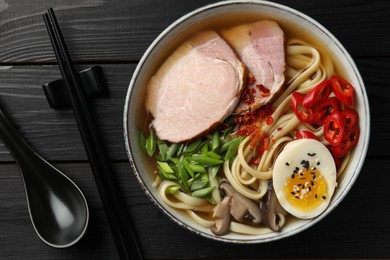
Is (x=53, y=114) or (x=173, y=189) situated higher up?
(x=53, y=114)

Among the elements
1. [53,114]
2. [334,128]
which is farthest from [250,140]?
[53,114]

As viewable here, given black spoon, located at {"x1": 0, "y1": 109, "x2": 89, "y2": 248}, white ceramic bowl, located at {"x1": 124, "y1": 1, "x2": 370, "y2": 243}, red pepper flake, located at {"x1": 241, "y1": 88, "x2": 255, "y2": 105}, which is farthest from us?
black spoon, located at {"x1": 0, "y1": 109, "x2": 89, "y2": 248}

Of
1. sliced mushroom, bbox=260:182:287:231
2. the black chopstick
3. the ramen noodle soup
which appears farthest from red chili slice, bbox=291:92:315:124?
the black chopstick

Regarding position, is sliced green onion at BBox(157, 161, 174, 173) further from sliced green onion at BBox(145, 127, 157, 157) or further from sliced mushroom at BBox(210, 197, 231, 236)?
sliced mushroom at BBox(210, 197, 231, 236)

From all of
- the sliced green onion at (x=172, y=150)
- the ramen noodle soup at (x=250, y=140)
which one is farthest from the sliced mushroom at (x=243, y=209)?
the sliced green onion at (x=172, y=150)

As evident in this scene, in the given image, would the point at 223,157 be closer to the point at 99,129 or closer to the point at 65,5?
the point at 99,129

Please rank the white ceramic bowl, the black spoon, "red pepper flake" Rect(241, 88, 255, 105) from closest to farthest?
the white ceramic bowl, "red pepper flake" Rect(241, 88, 255, 105), the black spoon

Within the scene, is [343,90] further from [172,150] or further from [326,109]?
[172,150]
